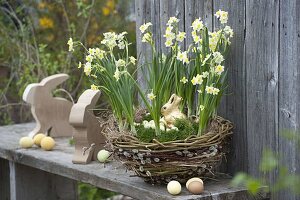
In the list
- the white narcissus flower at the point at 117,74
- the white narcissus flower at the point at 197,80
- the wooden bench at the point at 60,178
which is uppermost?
the white narcissus flower at the point at 117,74

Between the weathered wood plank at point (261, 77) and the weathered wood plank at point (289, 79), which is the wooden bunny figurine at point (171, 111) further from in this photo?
the weathered wood plank at point (289, 79)

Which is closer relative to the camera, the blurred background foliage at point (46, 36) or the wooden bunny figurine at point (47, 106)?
the wooden bunny figurine at point (47, 106)

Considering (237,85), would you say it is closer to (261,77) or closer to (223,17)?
(261,77)

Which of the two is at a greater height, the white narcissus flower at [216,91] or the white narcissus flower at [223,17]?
the white narcissus flower at [223,17]

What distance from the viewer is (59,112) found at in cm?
368

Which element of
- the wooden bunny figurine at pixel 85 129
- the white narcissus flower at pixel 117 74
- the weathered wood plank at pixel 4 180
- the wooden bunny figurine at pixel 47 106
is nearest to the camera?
the white narcissus flower at pixel 117 74

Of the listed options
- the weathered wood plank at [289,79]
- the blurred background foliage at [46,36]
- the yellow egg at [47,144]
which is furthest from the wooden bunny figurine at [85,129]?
the blurred background foliage at [46,36]

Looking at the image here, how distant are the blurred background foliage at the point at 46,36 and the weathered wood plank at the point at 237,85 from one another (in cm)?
267

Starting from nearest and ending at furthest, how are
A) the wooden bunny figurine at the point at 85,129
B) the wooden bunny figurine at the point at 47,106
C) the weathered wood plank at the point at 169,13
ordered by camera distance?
the weathered wood plank at the point at 169,13
the wooden bunny figurine at the point at 85,129
the wooden bunny figurine at the point at 47,106

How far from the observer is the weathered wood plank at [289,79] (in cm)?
224

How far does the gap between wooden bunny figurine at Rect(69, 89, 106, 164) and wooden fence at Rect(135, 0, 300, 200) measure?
68 centimetres

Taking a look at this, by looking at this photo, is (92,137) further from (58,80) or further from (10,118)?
(10,118)

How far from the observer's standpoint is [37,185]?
380 centimetres

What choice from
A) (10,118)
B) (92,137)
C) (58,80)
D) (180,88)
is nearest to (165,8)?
(180,88)
